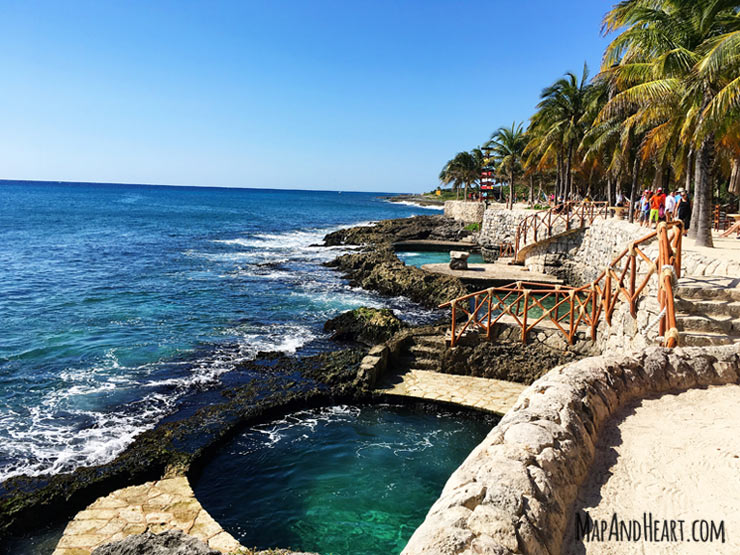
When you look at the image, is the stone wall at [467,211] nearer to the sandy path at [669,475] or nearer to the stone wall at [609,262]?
the stone wall at [609,262]

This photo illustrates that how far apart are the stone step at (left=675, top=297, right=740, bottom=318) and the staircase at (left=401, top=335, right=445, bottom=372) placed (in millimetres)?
7042

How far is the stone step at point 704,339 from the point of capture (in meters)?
8.40

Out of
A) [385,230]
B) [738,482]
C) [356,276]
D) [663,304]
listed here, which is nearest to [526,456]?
[738,482]

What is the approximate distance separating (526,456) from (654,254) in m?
9.93

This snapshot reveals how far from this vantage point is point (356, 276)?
31172mm

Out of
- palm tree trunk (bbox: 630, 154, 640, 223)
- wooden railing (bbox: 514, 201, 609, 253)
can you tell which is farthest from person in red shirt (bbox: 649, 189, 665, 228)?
wooden railing (bbox: 514, 201, 609, 253)

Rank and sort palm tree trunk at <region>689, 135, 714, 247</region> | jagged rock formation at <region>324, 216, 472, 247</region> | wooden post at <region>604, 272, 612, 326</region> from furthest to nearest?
jagged rock formation at <region>324, 216, 472, 247</region> → palm tree trunk at <region>689, 135, 714, 247</region> → wooden post at <region>604, 272, 612, 326</region>

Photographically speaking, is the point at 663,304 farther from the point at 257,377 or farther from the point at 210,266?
the point at 210,266

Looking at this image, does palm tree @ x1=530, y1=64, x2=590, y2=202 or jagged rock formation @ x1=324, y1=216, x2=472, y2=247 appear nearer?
palm tree @ x1=530, y1=64, x2=590, y2=202

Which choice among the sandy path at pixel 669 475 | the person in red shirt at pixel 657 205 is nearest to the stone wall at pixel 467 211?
the person in red shirt at pixel 657 205

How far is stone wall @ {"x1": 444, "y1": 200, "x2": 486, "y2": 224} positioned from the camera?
188 feet

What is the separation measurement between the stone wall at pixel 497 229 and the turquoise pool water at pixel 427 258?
1.18m

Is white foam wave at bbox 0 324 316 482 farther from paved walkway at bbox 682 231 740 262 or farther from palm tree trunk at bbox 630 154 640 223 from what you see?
palm tree trunk at bbox 630 154 640 223

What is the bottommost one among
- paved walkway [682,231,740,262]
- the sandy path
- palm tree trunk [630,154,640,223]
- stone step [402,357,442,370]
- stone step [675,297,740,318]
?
stone step [402,357,442,370]
